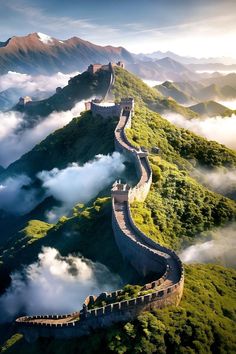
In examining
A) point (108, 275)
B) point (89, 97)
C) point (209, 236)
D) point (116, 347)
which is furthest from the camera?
point (89, 97)

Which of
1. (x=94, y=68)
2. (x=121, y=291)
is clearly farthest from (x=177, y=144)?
(x=121, y=291)

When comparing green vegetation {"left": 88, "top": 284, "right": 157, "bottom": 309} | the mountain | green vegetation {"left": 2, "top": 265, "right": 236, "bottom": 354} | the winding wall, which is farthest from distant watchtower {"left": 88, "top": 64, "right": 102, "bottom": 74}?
green vegetation {"left": 88, "top": 284, "right": 157, "bottom": 309}

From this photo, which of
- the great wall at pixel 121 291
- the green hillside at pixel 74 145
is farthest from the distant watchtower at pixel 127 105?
the great wall at pixel 121 291

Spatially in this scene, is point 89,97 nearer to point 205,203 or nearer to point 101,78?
point 101,78

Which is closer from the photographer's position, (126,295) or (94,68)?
(126,295)

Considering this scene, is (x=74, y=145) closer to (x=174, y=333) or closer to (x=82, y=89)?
(x=82, y=89)

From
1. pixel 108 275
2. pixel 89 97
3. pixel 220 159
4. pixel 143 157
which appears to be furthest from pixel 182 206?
pixel 89 97

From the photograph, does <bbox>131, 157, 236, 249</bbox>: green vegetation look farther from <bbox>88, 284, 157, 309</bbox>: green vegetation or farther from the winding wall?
<bbox>88, 284, 157, 309</bbox>: green vegetation
